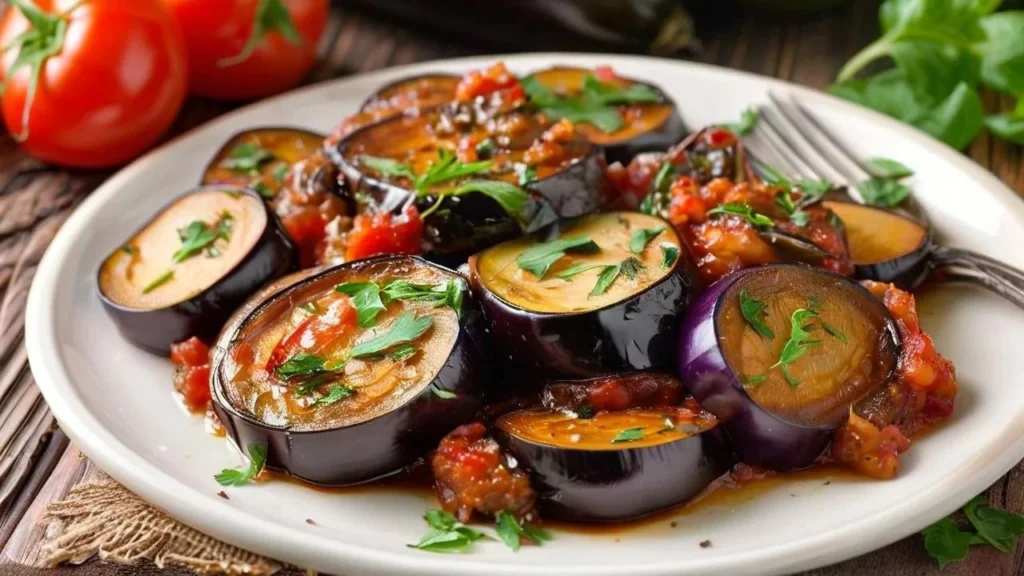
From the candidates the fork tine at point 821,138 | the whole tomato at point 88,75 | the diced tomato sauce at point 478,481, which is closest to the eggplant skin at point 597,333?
the diced tomato sauce at point 478,481

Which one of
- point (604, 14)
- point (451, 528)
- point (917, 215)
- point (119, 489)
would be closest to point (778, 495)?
point (451, 528)

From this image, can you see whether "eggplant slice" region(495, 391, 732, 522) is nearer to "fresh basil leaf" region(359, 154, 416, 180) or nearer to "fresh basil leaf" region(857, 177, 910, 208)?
"fresh basil leaf" region(359, 154, 416, 180)

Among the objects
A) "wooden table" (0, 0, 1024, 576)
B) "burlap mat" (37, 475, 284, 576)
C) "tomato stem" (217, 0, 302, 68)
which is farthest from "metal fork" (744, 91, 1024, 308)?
"burlap mat" (37, 475, 284, 576)

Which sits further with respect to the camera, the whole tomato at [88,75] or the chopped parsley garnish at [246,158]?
the whole tomato at [88,75]

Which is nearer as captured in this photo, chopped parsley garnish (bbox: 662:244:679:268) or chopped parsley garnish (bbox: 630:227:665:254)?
chopped parsley garnish (bbox: 662:244:679:268)

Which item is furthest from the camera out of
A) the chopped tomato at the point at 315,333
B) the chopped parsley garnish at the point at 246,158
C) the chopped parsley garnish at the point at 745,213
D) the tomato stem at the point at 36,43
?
the tomato stem at the point at 36,43

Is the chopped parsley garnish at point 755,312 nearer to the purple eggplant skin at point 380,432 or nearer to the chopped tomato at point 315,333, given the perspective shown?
the purple eggplant skin at point 380,432
